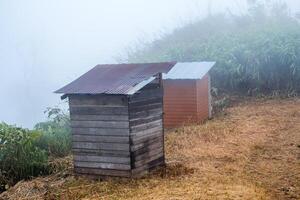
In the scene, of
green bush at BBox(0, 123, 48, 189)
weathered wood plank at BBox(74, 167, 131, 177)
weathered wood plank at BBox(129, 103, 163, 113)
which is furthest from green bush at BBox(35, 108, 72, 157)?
weathered wood plank at BBox(129, 103, 163, 113)

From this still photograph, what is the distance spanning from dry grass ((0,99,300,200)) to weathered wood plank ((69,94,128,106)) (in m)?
1.38

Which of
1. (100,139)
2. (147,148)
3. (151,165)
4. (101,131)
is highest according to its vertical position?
(101,131)

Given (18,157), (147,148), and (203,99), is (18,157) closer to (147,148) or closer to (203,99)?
(147,148)

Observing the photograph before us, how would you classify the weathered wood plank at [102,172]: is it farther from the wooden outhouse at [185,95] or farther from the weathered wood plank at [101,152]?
the wooden outhouse at [185,95]

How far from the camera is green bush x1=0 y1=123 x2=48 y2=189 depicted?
8703 millimetres

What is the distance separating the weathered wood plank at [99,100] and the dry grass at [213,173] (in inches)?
54.2

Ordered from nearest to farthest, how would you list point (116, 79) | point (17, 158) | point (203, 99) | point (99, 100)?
point (99, 100) < point (116, 79) < point (17, 158) < point (203, 99)

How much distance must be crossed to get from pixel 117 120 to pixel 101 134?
1.40ft

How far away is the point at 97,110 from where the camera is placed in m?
7.23

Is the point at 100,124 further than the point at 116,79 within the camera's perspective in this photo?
No

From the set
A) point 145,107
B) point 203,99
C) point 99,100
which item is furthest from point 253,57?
point 99,100

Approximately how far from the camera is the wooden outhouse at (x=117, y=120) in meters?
7.04

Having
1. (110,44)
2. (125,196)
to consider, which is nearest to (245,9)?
(110,44)

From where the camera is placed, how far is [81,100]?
7387 millimetres
